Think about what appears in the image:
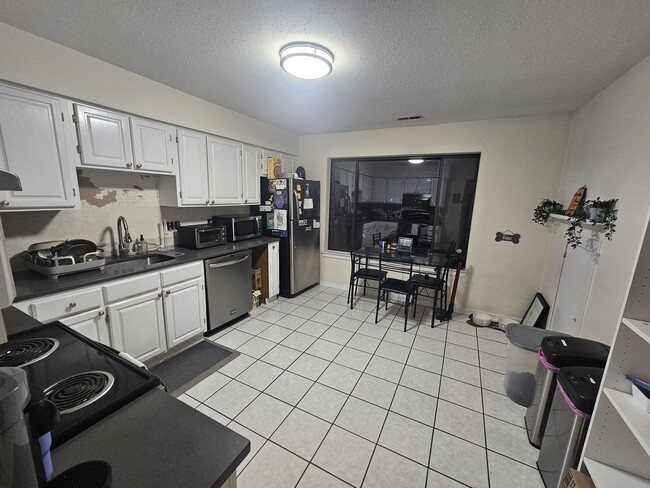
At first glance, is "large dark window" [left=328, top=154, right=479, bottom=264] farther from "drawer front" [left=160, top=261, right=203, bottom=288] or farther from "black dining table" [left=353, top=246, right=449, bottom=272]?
"drawer front" [left=160, top=261, right=203, bottom=288]

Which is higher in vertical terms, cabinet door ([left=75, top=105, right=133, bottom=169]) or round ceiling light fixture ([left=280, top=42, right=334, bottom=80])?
round ceiling light fixture ([left=280, top=42, right=334, bottom=80])

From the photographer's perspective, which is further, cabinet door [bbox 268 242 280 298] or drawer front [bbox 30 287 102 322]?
cabinet door [bbox 268 242 280 298]

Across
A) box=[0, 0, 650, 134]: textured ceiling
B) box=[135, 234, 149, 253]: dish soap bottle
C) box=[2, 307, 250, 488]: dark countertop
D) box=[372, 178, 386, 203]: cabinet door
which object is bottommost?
box=[2, 307, 250, 488]: dark countertop

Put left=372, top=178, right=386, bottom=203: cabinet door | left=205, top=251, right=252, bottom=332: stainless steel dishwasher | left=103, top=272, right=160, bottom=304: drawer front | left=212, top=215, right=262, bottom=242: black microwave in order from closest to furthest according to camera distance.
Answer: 1. left=103, top=272, right=160, bottom=304: drawer front
2. left=205, top=251, right=252, bottom=332: stainless steel dishwasher
3. left=212, top=215, right=262, bottom=242: black microwave
4. left=372, top=178, right=386, bottom=203: cabinet door

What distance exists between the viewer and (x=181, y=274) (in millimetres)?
2492

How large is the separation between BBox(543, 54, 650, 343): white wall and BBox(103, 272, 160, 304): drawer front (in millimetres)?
3254

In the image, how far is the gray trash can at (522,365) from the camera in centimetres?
203

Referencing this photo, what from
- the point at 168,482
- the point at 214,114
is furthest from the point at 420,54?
the point at 168,482

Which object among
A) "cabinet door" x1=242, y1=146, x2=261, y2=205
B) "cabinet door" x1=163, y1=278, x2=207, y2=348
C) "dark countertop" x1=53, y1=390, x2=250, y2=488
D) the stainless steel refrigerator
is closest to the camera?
"dark countertop" x1=53, y1=390, x2=250, y2=488

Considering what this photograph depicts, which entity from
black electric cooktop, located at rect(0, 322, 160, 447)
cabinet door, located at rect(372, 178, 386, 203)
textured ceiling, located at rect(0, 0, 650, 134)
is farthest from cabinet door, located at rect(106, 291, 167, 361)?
cabinet door, located at rect(372, 178, 386, 203)

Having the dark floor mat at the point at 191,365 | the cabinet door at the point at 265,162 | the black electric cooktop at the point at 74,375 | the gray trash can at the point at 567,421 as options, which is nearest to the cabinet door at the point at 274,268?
the cabinet door at the point at 265,162

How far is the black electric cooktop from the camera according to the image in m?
0.78

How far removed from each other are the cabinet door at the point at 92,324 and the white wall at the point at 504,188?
12.0 feet

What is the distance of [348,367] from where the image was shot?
2453 mm
